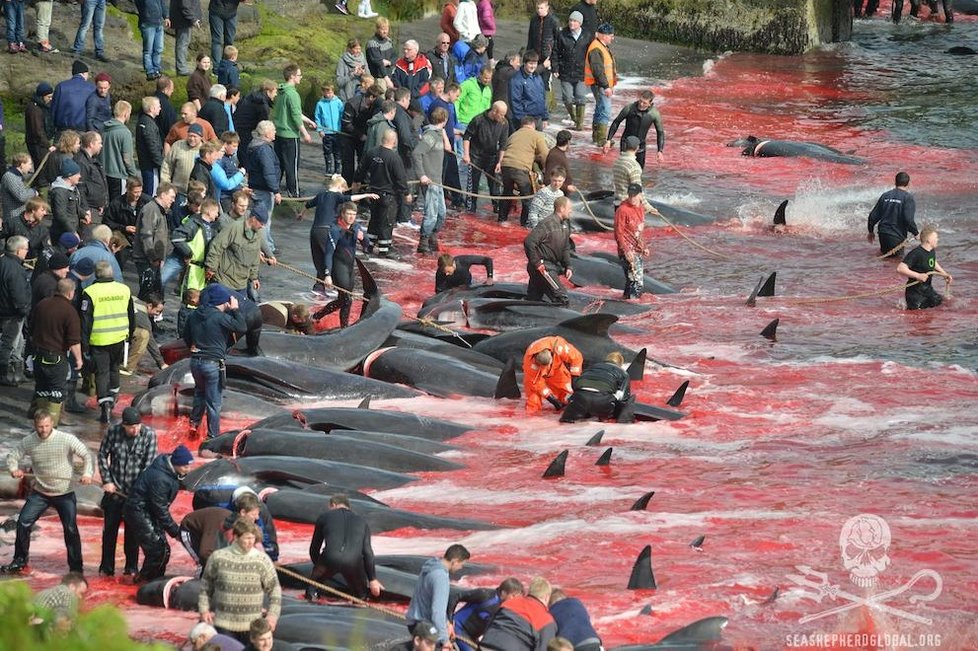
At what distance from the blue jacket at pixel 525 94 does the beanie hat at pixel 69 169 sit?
1081cm

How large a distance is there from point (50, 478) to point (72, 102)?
374 inches

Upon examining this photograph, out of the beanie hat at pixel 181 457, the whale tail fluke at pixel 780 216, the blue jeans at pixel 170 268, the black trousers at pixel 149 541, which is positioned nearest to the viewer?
the beanie hat at pixel 181 457

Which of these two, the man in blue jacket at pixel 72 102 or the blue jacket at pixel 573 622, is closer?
the blue jacket at pixel 573 622

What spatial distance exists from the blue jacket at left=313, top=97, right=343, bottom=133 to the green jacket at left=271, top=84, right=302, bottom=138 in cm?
109

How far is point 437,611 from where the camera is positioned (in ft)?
38.4

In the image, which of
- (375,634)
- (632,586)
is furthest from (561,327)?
(375,634)

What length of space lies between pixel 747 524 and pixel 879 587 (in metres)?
1.79

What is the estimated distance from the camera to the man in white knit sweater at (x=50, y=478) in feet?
44.8

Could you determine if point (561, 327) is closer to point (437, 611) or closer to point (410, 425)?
point (410, 425)

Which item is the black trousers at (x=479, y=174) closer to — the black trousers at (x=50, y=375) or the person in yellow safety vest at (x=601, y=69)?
the person in yellow safety vest at (x=601, y=69)

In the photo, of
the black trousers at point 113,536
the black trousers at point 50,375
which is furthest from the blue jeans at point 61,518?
the black trousers at point 50,375

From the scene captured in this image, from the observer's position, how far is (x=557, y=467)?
16.5 m

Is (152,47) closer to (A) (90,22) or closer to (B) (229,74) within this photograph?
(A) (90,22)

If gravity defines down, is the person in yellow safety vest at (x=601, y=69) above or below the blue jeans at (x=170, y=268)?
above
